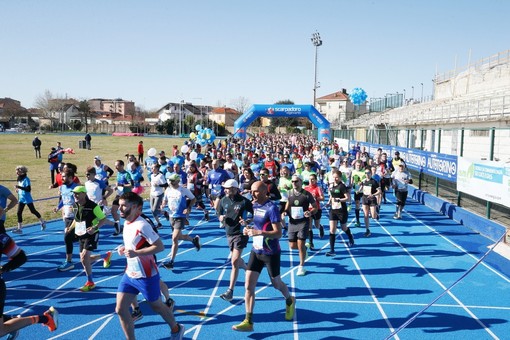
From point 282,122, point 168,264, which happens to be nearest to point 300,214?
point 168,264

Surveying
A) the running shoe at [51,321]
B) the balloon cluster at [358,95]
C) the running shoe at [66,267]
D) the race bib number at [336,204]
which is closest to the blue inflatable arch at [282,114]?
the balloon cluster at [358,95]

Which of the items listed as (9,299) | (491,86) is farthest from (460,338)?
(491,86)

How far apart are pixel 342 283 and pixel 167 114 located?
113598 mm

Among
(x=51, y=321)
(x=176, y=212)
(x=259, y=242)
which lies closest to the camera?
(x=51, y=321)

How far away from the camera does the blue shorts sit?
4.51 m

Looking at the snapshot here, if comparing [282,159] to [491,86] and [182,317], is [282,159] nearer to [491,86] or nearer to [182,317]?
[182,317]

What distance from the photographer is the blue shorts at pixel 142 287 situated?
451 cm

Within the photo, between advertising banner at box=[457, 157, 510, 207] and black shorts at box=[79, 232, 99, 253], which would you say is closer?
black shorts at box=[79, 232, 99, 253]

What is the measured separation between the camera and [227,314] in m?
5.92

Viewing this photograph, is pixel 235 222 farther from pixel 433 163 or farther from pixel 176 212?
pixel 433 163

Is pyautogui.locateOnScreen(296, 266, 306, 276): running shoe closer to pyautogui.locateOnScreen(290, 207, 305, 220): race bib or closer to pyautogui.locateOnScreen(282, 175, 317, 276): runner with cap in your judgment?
pyautogui.locateOnScreen(282, 175, 317, 276): runner with cap

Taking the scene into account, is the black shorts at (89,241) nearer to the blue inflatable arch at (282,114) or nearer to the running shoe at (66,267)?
the running shoe at (66,267)

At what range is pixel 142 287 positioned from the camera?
451 cm

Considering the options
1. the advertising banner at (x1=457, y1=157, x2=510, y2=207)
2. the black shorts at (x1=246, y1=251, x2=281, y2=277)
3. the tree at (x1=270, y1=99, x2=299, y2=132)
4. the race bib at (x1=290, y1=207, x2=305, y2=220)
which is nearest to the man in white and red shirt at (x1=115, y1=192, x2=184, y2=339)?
the black shorts at (x1=246, y1=251, x2=281, y2=277)
